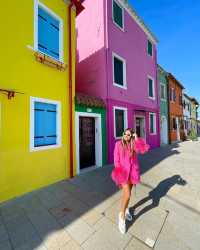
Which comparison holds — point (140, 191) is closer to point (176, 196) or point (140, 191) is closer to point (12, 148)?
point (176, 196)

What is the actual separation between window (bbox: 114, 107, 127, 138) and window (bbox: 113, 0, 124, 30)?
4.84 metres

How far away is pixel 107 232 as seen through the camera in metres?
2.84

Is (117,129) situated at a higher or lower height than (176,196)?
higher

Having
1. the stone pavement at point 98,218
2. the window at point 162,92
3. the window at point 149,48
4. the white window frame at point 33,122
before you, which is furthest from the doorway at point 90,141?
the window at point 162,92

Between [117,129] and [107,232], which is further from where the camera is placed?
[117,129]

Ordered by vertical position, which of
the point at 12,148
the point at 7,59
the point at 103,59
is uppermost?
the point at 103,59

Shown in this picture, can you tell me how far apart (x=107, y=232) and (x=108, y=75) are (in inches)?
260

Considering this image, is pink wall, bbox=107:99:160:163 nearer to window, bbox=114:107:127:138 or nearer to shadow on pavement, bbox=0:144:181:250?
window, bbox=114:107:127:138

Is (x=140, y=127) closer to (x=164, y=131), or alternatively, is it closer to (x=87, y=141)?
(x=164, y=131)

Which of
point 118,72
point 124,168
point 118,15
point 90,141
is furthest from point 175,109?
point 124,168

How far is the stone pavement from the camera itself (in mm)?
2609

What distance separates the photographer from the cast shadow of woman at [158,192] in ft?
11.8

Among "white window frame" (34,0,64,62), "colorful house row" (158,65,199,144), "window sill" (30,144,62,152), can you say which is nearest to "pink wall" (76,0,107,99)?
"white window frame" (34,0,64,62)

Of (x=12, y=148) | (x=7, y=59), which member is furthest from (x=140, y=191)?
(x=7, y=59)
